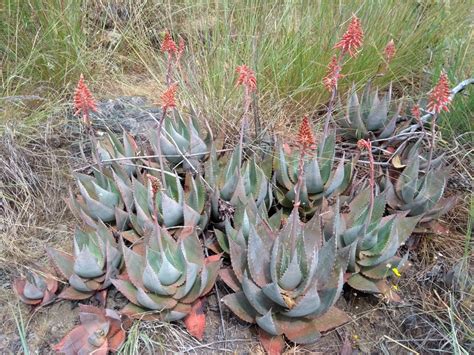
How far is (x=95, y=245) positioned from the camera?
1.74 m

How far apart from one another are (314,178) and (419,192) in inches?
16.0

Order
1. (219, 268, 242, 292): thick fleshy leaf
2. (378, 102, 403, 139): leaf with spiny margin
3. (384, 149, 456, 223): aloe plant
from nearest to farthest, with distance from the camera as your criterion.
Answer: (219, 268, 242, 292): thick fleshy leaf, (384, 149, 456, 223): aloe plant, (378, 102, 403, 139): leaf with spiny margin

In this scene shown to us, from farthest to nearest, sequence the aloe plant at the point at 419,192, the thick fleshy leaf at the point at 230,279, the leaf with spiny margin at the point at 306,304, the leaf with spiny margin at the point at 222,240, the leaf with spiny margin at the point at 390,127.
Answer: the leaf with spiny margin at the point at 390,127
the aloe plant at the point at 419,192
the leaf with spiny margin at the point at 222,240
the thick fleshy leaf at the point at 230,279
the leaf with spiny margin at the point at 306,304

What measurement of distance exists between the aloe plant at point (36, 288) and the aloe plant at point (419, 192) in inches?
50.0

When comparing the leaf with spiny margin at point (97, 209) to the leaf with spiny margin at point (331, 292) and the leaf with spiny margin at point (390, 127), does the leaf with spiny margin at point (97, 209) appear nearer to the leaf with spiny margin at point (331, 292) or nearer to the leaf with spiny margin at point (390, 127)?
the leaf with spiny margin at point (331, 292)

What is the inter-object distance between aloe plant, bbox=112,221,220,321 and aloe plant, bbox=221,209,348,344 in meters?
0.12

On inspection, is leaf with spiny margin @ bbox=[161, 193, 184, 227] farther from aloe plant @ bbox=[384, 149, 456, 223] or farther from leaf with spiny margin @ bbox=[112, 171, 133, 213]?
aloe plant @ bbox=[384, 149, 456, 223]

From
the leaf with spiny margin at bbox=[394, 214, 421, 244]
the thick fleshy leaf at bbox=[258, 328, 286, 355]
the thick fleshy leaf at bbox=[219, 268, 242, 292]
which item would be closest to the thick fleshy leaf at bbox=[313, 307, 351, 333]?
the thick fleshy leaf at bbox=[258, 328, 286, 355]

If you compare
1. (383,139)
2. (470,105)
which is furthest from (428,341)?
(470,105)

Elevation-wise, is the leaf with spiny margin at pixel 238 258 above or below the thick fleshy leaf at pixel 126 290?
above

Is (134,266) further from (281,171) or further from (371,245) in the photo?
(371,245)

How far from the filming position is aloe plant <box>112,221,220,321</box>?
5.23 feet

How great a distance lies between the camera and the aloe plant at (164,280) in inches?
62.8

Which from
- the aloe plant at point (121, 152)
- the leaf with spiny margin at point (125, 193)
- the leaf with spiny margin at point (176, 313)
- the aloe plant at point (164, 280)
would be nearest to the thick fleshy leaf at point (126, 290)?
the aloe plant at point (164, 280)
